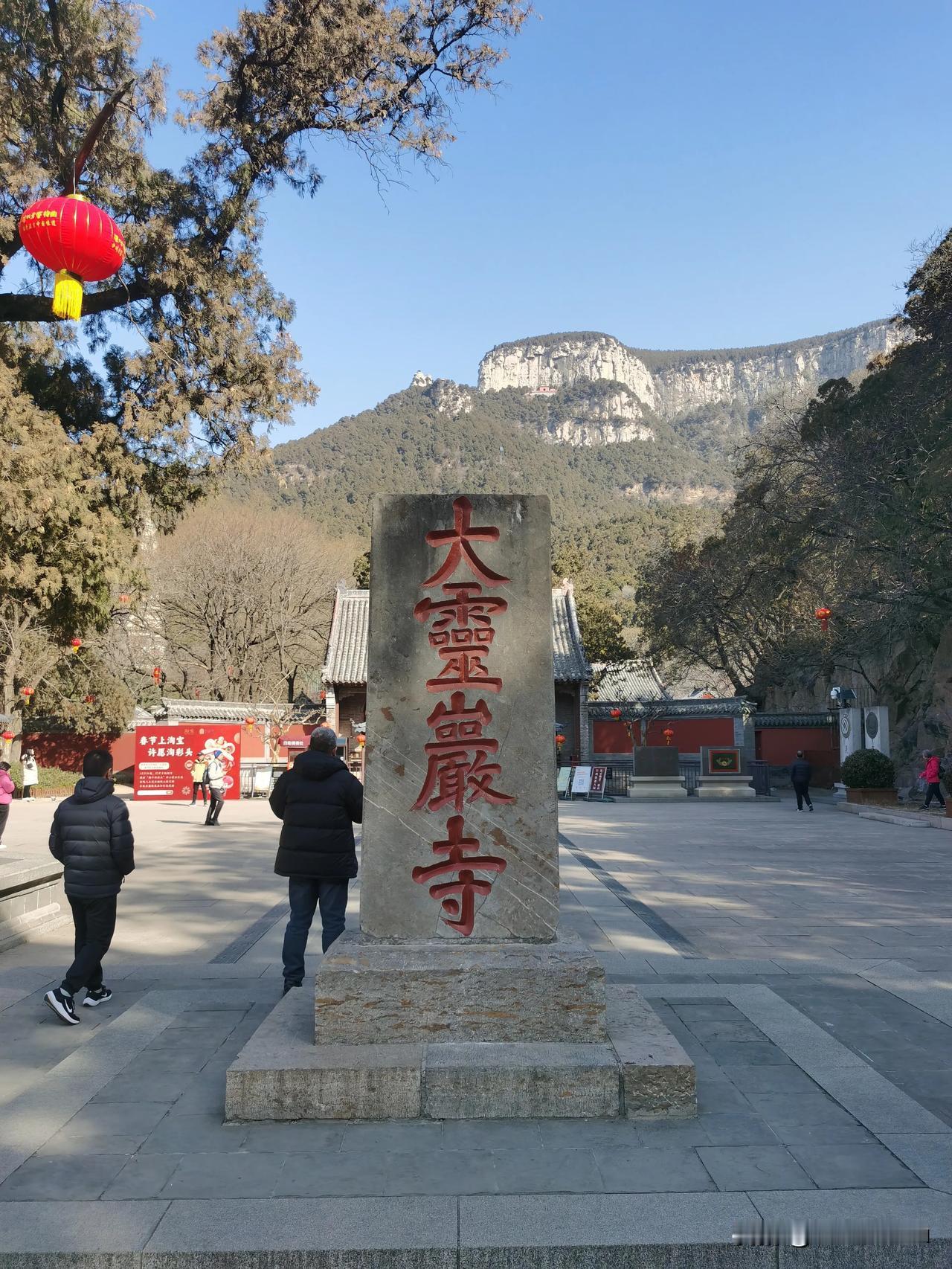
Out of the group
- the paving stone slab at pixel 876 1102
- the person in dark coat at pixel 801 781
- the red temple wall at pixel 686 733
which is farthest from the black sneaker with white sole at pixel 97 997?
the red temple wall at pixel 686 733

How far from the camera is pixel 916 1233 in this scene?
275cm

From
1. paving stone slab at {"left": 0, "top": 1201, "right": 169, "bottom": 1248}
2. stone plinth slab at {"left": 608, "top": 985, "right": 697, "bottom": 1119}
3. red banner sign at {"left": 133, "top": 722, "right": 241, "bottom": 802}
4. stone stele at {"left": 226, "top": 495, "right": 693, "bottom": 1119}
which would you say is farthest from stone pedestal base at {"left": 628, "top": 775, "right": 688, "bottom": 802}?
paving stone slab at {"left": 0, "top": 1201, "right": 169, "bottom": 1248}

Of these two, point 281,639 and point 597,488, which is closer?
point 281,639

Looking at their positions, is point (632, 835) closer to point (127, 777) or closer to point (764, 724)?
point (764, 724)

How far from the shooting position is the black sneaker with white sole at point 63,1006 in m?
4.85

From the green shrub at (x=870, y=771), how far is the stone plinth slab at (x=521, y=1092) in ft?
63.1

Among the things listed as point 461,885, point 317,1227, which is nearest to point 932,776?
point 461,885

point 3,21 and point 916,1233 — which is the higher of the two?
point 3,21

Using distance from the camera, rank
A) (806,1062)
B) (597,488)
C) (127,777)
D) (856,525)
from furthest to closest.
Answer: (597,488)
(127,777)
(856,525)
(806,1062)

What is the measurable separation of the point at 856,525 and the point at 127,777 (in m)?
22.7

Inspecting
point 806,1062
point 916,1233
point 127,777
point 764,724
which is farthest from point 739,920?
point 127,777

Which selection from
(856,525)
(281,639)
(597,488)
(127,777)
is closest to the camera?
(856,525)

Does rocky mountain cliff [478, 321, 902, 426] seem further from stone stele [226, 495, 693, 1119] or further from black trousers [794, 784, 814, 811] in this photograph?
stone stele [226, 495, 693, 1119]

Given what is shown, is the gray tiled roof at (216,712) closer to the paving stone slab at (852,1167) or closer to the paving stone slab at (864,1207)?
the paving stone slab at (852,1167)
